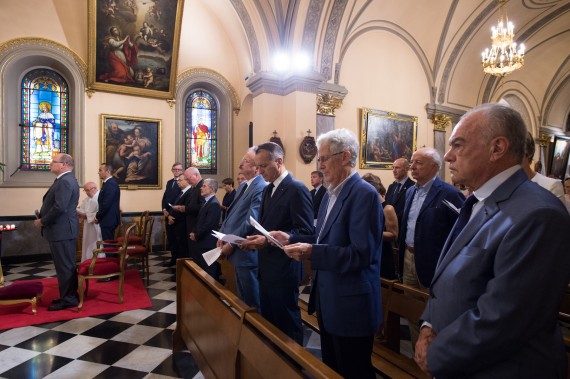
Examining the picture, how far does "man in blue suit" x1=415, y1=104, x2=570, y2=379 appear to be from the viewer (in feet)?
3.38

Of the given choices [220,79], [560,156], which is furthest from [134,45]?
[560,156]

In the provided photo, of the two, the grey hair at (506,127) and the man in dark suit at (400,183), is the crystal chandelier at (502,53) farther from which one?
the grey hair at (506,127)

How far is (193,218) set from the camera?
18.2ft

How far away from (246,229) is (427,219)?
1480 millimetres

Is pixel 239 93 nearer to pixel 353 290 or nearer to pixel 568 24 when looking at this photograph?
pixel 353 290

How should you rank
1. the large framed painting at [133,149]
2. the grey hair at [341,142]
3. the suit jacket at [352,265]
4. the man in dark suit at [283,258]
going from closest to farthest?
1. the suit jacket at [352,265]
2. the grey hair at [341,142]
3. the man in dark suit at [283,258]
4. the large framed painting at [133,149]

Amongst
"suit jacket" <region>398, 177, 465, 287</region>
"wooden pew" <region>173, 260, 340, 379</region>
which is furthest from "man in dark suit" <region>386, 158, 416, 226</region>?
"wooden pew" <region>173, 260, 340, 379</region>

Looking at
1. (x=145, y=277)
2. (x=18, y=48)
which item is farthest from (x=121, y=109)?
(x=145, y=277)

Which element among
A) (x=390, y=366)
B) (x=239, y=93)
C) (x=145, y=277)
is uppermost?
(x=239, y=93)

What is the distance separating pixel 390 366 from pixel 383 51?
861 centimetres

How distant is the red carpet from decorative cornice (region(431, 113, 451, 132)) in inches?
339

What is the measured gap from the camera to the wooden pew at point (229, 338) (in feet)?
4.93

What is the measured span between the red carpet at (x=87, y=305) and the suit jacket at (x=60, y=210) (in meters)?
0.90

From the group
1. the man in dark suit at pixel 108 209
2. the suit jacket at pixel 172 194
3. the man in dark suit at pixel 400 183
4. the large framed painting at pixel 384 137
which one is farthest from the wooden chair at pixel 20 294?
the large framed painting at pixel 384 137
